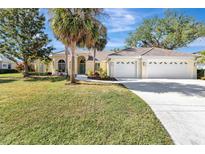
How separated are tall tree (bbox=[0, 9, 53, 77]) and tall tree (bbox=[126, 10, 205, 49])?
2055 centimetres

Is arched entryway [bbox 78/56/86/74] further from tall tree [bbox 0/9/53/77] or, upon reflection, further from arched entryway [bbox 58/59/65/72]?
tall tree [bbox 0/9/53/77]

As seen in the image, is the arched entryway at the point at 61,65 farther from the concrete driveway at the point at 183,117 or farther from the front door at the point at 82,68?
the concrete driveway at the point at 183,117

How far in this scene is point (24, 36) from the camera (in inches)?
915

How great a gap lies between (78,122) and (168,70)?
19.4 metres

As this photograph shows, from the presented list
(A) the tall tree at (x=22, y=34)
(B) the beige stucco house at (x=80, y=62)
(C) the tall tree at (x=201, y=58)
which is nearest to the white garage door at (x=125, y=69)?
(C) the tall tree at (x=201, y=58)

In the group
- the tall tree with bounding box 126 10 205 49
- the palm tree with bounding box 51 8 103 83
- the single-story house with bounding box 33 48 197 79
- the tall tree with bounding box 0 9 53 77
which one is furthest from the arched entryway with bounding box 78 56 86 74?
the palm tree with bounding box 51 8 103 83

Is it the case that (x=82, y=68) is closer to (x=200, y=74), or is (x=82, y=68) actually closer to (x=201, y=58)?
(x=200, y=74)

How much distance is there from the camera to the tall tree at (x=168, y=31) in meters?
34.6

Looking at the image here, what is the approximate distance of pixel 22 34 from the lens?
2333cm

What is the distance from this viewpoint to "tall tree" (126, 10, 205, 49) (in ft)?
113

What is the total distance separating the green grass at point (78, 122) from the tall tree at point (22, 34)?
51.1 ft
